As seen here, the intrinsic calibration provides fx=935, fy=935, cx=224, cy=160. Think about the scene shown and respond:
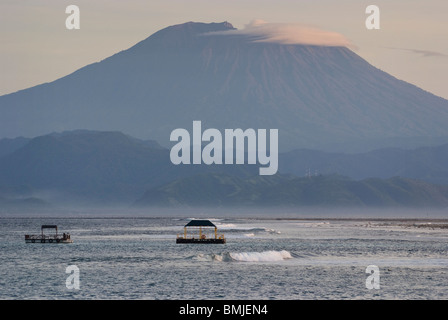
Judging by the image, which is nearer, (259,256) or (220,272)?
(220,272)

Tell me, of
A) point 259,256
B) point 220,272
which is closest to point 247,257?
point 259,256

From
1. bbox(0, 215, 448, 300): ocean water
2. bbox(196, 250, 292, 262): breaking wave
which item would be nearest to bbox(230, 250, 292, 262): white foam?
bbox(196, 250, 292, 262): breaking wave

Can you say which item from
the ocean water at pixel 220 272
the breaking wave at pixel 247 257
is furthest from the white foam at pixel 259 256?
the ocean water at pixel 220 272

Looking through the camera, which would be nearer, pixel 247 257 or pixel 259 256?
pixel 247 257

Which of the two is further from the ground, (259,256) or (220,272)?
(259,256)

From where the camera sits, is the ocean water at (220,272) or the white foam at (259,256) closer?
the ocean water at (220,272)

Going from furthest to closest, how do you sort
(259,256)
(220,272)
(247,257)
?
1. (259,256)
2. (247,257)
3. (220,272)

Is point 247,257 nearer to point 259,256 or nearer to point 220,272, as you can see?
point 259,256

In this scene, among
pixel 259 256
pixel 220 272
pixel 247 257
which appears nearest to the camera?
pixel 220 272

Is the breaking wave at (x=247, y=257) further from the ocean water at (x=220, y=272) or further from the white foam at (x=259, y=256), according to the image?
the ocean water at (x=220, y=272)

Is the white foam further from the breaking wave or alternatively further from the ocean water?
the ocean water
